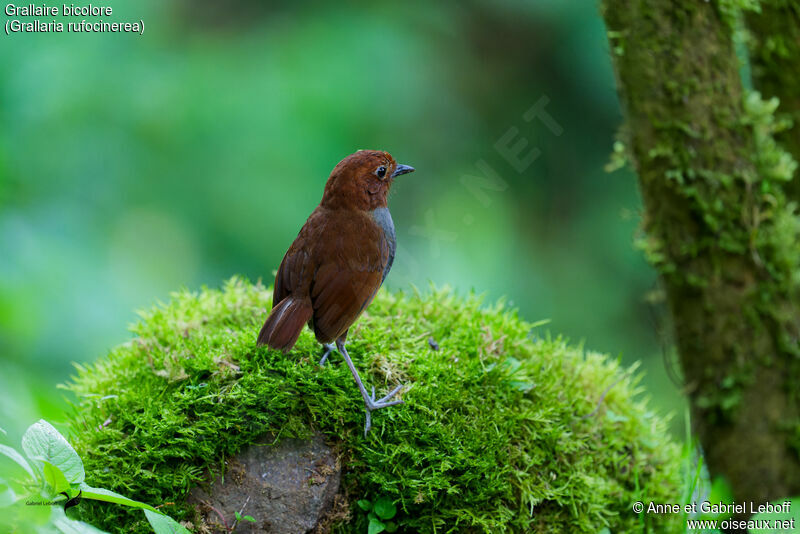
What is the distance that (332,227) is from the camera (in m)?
2.33

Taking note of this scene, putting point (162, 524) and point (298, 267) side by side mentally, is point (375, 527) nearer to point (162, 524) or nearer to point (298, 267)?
point (162, 524)

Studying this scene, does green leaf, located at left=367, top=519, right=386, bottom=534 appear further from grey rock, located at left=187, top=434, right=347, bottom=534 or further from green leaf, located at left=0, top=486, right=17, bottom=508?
green leaf, located at left=0, top=486, right=17, bottom=508

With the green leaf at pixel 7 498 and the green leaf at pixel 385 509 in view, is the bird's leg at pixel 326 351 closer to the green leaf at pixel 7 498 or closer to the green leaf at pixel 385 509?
the green leaf at pixel 385 509

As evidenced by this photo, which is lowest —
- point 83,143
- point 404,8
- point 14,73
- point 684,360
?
point 684,360

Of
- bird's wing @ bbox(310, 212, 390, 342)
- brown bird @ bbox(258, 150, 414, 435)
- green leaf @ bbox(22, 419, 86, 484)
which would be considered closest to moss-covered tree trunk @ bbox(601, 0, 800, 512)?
brown bird @ bbox(258, 150, 414, 435)

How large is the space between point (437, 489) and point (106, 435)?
3.48 feet

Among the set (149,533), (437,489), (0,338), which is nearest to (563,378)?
(437,489)

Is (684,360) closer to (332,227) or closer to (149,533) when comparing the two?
(332,227)

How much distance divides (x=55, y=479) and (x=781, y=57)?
11.3ft

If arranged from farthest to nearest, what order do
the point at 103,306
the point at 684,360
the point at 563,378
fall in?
1. the point at 103,306
2. the point at 684,360
3. the point at 563,378

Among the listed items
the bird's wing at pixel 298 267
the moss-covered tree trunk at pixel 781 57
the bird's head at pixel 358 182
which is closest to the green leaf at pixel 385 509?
the bird's wing at pixel 298 267

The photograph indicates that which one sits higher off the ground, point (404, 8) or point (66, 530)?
point (404, 8)

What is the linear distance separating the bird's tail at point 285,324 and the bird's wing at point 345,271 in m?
0.05

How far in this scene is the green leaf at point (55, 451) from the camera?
1.57 meters
